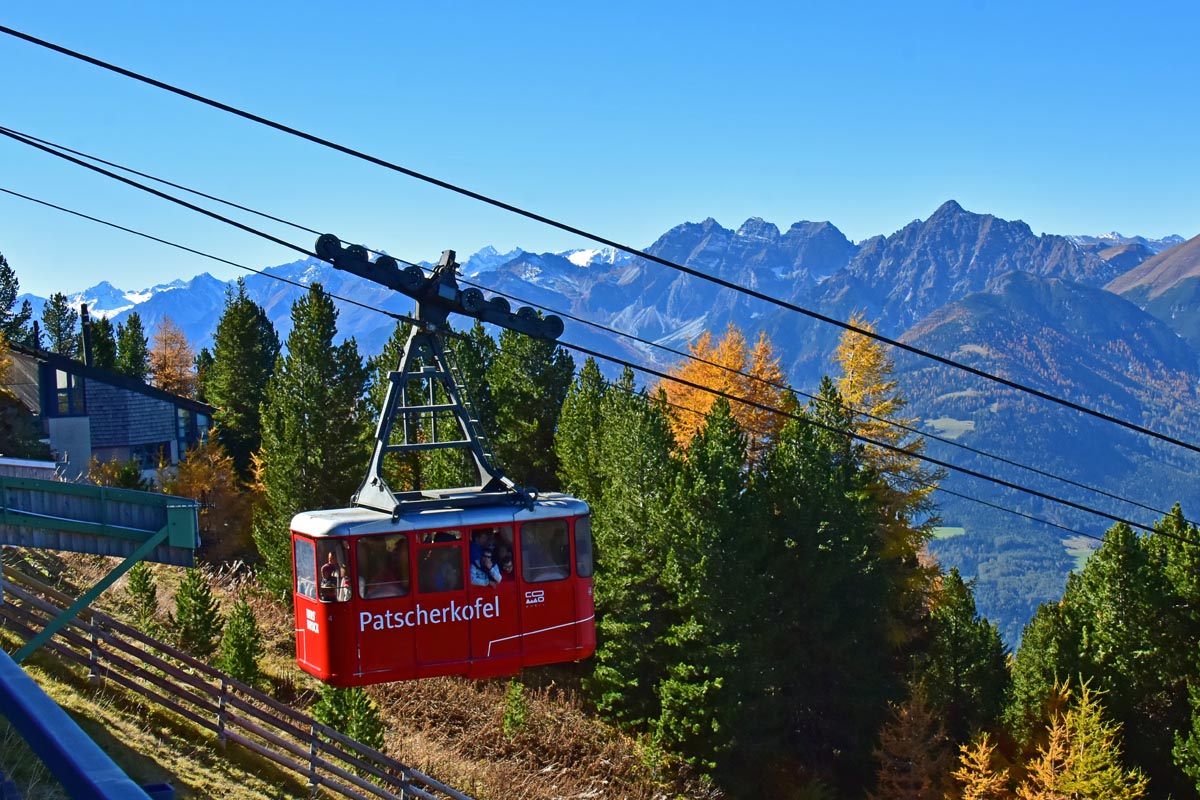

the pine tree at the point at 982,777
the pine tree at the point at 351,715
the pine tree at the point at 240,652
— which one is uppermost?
the pine tree at the point at 240,652

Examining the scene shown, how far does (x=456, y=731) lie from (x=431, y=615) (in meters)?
19.9

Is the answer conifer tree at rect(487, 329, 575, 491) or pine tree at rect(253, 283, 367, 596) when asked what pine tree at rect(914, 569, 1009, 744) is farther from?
pine tree at rect(253, 283, 367, 596)

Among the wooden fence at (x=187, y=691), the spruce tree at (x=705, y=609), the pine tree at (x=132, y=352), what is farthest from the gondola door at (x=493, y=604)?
the pine tree at (x=132, y=352)

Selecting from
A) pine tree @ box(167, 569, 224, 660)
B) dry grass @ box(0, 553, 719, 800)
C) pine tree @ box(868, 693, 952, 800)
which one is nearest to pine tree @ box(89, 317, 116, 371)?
dry grass @ box(0, 553, 719, 800)

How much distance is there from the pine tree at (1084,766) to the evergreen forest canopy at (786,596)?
4.1 inches

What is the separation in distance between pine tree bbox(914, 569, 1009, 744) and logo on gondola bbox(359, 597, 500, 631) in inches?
1426

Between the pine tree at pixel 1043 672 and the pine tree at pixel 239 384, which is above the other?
the pine tree at pixel 239 384

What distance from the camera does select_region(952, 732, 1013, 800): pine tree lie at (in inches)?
1604

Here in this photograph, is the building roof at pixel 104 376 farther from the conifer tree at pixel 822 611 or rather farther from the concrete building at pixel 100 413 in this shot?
the conifer tree at pixel 822 611

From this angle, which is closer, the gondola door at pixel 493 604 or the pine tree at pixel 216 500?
the gondola door at pixel 493 604

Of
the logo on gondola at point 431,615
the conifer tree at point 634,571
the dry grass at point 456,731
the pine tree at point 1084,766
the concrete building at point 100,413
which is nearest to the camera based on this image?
the logo on gondola at point 431,615

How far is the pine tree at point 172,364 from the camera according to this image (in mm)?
86625

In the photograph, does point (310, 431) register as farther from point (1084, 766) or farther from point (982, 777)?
point (1084, 766)

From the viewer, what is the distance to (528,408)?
165 ft
